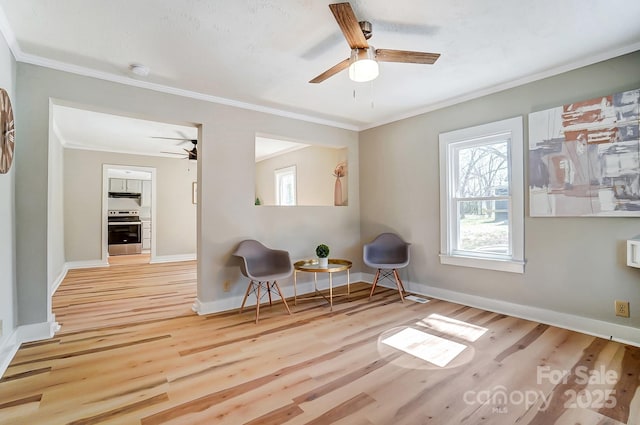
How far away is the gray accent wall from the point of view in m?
2.70

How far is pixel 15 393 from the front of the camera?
76.8 inches

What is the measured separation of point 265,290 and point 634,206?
3.79 meters

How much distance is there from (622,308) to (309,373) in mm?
2781

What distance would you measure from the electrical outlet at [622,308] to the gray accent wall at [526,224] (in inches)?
1.5

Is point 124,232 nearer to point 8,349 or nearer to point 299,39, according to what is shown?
point 8,349

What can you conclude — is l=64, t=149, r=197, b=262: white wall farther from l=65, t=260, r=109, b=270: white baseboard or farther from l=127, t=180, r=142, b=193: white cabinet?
l=127, t=180, r=142, b=193: white cabinet

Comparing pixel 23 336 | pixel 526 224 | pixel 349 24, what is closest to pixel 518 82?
pixel 526 224

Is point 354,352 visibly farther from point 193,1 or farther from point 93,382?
point 193,1

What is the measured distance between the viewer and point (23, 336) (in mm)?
2678

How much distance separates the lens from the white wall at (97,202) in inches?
246

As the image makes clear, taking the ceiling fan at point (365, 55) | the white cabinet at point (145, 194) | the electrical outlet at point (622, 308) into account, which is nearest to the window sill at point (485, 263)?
the electrical outlet at point (622, 308)

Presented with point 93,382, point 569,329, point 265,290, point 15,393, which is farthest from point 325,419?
A: point 569,329

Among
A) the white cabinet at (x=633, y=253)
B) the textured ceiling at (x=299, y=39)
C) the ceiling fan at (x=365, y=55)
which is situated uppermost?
the textured ceiling at (x=299, y=39)

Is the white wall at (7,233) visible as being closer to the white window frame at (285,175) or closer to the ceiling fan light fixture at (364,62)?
the ceiling fan light fixture at (364,62)
